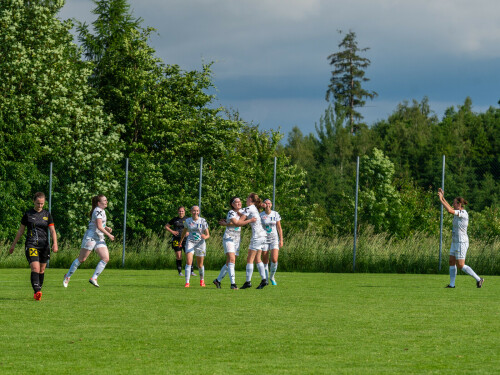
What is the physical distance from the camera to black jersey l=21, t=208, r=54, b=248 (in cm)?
1367

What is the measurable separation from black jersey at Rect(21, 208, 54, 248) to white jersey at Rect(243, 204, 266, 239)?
4.02 m

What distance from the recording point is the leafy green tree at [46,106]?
108ft

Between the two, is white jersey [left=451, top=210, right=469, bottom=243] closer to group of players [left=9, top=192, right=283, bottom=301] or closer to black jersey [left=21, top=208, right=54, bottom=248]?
group of players [left=9, top=192, right=283, bottom=301]

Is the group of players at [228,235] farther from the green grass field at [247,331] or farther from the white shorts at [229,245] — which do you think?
the green grass field at [247,331]

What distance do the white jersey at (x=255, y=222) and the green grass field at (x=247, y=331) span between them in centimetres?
119

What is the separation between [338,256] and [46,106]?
16.0 m

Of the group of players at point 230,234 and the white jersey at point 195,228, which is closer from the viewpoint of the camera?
the group of players at point 230,234

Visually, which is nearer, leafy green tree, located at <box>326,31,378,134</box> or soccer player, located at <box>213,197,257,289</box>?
soccer player, located at <box>213,197,257,289</box>

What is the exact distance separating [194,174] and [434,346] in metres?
20.5

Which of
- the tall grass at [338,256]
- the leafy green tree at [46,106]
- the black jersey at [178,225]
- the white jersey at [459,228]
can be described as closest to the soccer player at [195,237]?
the white jersey at [459,228]

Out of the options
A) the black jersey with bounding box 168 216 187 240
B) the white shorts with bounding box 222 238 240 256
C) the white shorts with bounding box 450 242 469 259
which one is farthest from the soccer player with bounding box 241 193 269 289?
the black jersey with bounding box 168 216 187 240

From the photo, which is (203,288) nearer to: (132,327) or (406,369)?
(132,327)

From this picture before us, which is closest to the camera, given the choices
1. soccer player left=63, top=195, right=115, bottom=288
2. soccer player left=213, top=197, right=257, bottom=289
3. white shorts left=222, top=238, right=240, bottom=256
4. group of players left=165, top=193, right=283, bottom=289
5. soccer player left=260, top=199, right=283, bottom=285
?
soccer player left=213, top=197, right=257, bottom=289

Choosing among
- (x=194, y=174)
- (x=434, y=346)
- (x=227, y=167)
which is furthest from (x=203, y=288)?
(x=227, y=167)
